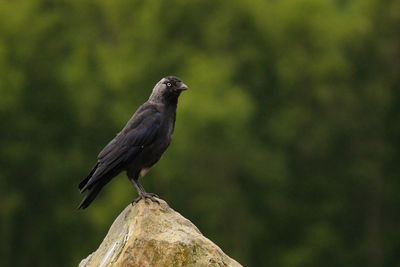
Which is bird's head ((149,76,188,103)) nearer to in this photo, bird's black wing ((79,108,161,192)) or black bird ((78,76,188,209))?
black bird ((78,76,188,209))

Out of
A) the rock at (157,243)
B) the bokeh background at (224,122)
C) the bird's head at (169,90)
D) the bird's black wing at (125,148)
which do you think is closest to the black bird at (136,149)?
the bird's black wing at (125,148)

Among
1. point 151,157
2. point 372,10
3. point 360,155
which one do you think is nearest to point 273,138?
point 360,155

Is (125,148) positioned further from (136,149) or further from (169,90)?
(169,90)

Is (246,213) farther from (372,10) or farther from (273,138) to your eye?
(372,10)

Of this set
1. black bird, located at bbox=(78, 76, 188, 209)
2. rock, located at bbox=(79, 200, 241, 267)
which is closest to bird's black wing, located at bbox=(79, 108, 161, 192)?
black bird, located at bbox=(78, 76, 188, 209)

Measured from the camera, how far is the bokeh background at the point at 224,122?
131 feet

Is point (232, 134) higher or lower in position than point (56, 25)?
lower

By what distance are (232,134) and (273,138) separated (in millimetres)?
5414

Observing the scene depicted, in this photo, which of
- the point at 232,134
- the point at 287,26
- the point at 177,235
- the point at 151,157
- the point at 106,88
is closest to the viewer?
the point at 177,235

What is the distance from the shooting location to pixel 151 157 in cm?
1468

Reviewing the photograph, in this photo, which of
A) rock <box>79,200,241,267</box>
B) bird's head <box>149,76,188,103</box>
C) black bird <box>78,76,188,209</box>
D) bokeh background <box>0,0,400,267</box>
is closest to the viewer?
rock <box>79,200,241,267</box>

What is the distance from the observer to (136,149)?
1461cm

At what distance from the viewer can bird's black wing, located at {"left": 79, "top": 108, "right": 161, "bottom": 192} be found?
14.4m

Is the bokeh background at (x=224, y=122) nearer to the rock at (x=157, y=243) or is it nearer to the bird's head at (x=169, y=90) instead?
the bird's head at (x=169, y=90)
